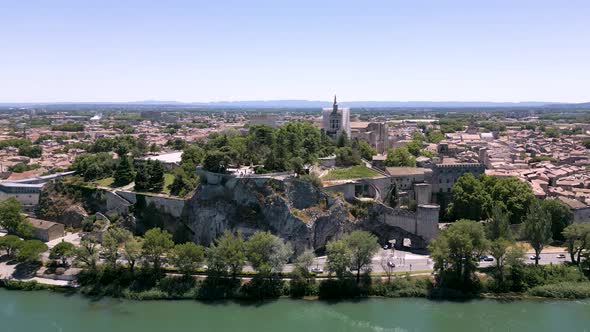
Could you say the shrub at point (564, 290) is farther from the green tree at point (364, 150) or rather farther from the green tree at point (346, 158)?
the green tree at point (364, 150)

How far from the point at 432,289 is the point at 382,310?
11.2ft

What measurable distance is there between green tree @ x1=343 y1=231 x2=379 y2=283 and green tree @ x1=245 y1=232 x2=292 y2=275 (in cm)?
370

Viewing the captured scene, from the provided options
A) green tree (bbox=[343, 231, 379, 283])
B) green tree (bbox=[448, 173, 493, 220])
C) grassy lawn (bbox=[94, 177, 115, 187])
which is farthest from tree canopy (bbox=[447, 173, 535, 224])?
grassy lawn (bbox=[94, 177, 115, 187])

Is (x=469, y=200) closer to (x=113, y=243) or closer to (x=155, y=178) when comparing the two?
(x=155, y=178)

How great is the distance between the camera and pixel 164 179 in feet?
125

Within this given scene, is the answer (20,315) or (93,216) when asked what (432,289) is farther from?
(93,216)

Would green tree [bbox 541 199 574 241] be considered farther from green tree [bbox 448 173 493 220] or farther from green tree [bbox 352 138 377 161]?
green tree [bbox 352 138 377 161]

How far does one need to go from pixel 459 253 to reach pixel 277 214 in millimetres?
11622

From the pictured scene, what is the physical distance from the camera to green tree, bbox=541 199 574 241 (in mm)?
31344

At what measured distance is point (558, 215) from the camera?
3138 cm

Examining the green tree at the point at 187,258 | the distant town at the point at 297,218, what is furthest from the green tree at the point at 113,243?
the green tree at the point at 187,258

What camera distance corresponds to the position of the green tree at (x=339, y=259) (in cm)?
2564

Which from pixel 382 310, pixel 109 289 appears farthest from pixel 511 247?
pixel 109 289

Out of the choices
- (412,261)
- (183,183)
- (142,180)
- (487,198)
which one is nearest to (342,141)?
(487,198)
